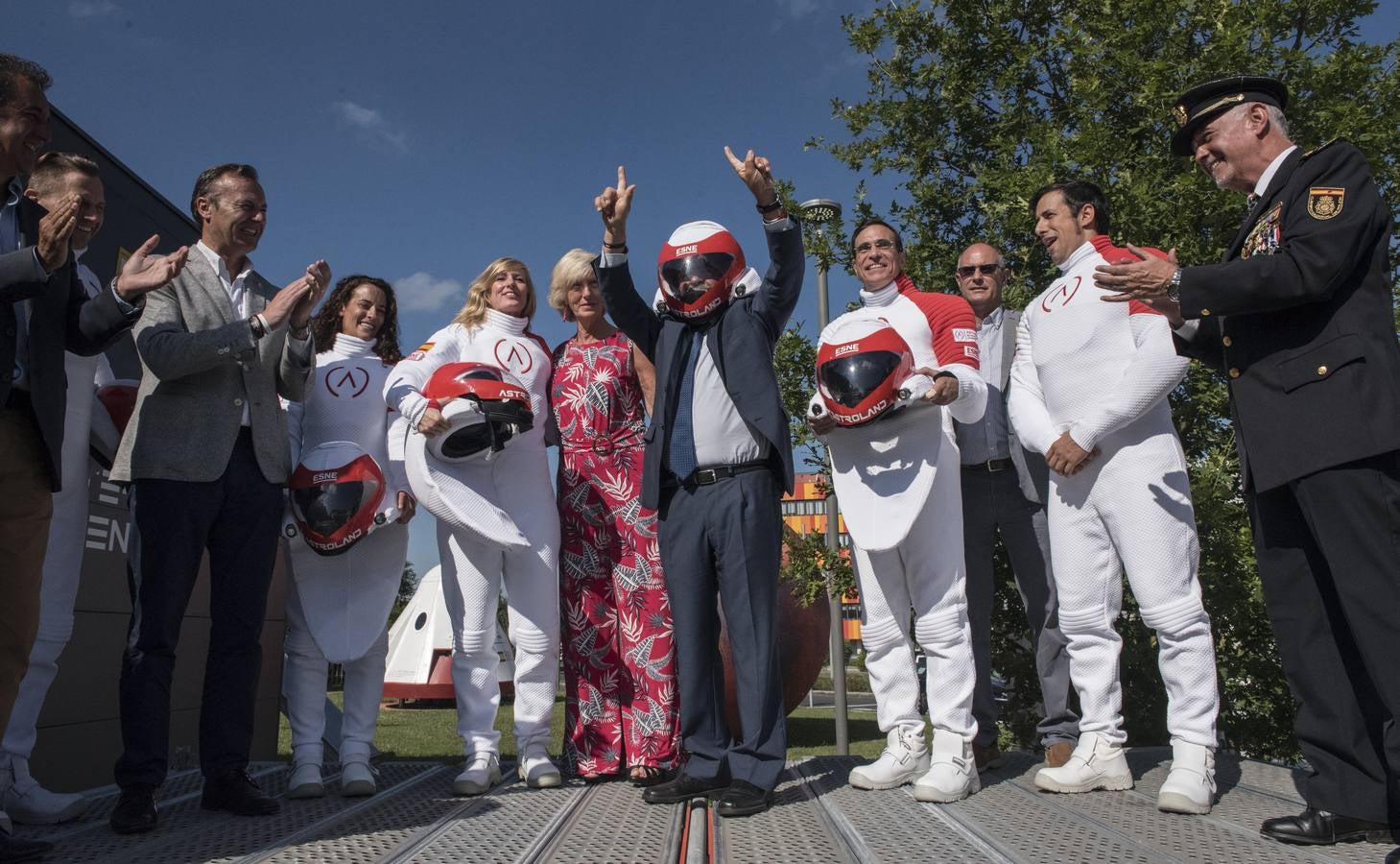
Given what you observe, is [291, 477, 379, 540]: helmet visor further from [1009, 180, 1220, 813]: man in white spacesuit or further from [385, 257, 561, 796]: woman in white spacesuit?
[1009, 180, 1220, 813]: man in white spacesuit

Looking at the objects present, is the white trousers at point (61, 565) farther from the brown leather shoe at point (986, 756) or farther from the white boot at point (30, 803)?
the brown leather shoe at point (986, 756)

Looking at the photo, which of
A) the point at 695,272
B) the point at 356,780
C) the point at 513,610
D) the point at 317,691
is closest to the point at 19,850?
the point at 356,780

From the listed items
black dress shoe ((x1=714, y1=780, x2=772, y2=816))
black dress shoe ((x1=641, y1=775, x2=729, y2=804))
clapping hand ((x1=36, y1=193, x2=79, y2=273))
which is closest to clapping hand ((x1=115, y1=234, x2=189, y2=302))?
clapping hand ((x1=36, y1=193, x2=79, y2=273))

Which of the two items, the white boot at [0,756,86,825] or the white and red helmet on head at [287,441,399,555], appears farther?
the white and red helmet on head at [287,441,399,555]

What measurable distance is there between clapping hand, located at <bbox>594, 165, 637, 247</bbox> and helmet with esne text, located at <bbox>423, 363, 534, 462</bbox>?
77cm

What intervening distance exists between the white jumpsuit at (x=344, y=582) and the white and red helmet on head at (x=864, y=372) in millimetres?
1970

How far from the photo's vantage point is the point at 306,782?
3.91 m

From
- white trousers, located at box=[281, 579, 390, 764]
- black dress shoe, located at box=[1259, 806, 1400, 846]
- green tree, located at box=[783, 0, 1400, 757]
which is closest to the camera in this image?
black dress shoe, located at box=[1259, 806, 1400, 846]

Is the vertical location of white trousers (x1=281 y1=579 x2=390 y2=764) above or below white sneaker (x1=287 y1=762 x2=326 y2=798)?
above

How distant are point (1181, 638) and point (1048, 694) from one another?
1014 mm

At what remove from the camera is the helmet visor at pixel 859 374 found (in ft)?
12.0

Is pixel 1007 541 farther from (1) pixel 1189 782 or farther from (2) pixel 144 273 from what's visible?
(2) pixel 144 273

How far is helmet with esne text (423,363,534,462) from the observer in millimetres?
4012

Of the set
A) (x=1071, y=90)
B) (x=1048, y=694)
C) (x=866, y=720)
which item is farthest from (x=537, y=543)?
(x=866, y=720)
